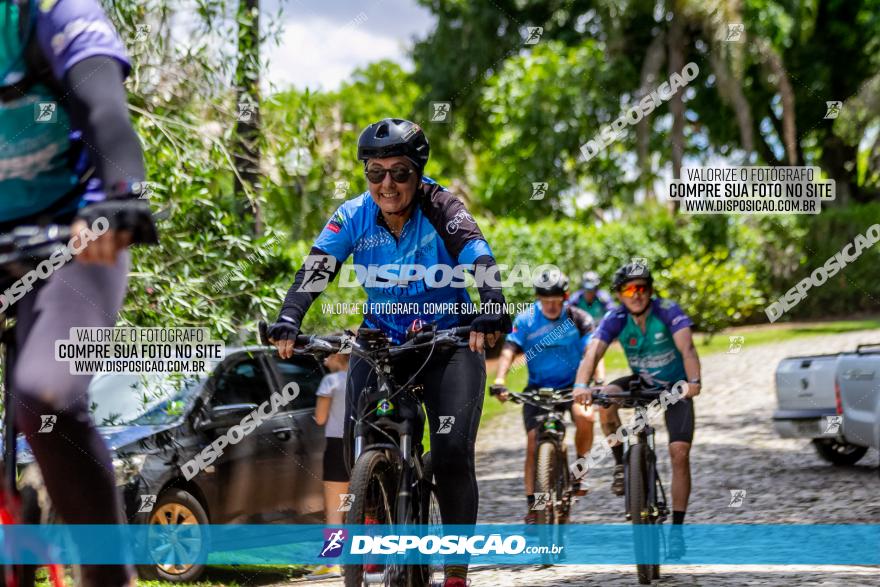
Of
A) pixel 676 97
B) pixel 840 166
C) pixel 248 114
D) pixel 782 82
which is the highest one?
pixel 782 82

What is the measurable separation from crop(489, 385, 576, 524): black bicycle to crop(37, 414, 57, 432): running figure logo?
673cm

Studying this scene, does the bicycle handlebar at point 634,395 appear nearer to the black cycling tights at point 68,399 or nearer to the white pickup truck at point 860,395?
the white pickup truck at point 860,395

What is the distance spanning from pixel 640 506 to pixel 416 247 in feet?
11.6

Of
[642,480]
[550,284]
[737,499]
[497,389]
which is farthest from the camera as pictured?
[737,499]

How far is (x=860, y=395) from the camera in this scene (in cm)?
1179

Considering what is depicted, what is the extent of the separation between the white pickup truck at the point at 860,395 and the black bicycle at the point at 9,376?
9.30m

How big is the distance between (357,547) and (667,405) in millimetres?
4657

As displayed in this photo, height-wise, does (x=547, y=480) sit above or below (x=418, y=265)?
below

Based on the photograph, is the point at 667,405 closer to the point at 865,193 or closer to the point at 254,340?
the point at 254,340

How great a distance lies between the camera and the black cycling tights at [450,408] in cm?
511

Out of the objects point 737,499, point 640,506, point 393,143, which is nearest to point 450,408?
point 393,143

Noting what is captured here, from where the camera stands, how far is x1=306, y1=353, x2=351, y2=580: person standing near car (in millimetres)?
8727

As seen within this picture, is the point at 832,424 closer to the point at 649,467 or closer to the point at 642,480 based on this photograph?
the point at 649,467

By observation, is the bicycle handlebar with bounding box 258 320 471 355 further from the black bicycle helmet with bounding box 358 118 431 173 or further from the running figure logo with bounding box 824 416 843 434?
the running figure logo with bounding box 824 416 843 434
